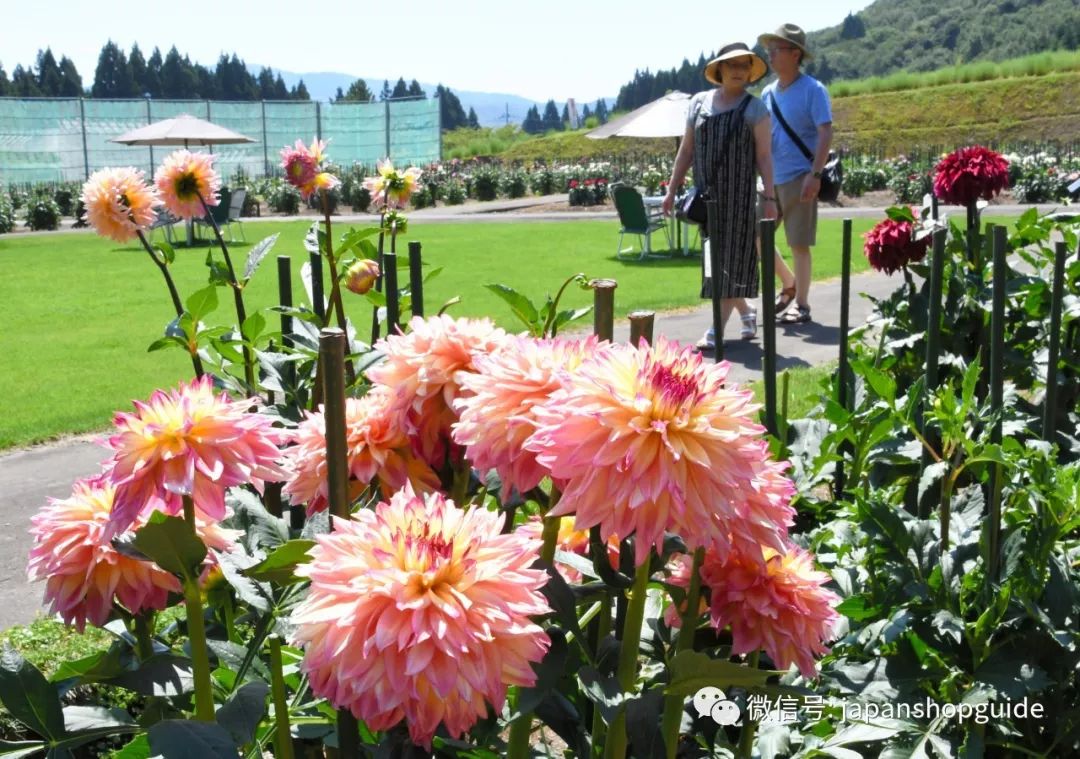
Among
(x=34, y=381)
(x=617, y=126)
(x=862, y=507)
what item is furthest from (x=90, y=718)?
(x=617, y=126)

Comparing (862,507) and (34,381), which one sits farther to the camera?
(34,381)

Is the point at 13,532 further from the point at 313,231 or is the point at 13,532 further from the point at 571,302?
the point at 571,302

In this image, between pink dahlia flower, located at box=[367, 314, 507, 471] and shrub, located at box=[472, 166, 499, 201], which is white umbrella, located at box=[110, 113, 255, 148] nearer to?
shrub, located at box=[472, 166, 499, 201]

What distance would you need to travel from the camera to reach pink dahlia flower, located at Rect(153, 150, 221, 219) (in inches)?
87.3

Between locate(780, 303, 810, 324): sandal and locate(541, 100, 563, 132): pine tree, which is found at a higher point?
locate(541, 100, 563, 132): pine tree

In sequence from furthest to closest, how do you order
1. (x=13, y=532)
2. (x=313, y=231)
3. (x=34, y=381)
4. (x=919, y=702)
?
(x=34, y=381)
(x=13, y=532)
(x=313, y=231)
(x=919, y=702)

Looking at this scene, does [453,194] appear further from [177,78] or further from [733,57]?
[177,78]

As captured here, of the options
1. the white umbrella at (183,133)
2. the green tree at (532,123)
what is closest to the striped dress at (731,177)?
the white umbrella at (183,133)

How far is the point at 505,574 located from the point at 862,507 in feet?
3.28

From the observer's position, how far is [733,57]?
5.91m

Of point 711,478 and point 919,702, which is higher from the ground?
point 711,478

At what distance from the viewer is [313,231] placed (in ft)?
5.97

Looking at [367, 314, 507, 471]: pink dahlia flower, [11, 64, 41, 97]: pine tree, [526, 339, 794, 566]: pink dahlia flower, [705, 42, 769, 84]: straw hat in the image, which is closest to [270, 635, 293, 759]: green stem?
[367, 314, 507, 471]: pink dahlia flower

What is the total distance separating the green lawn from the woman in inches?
57.2
